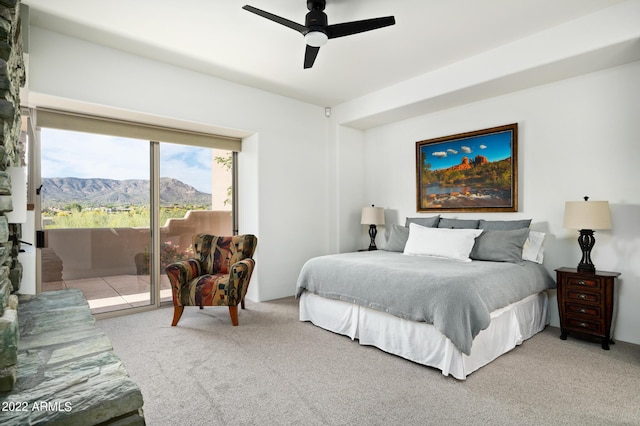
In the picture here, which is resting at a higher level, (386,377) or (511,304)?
(511,304)

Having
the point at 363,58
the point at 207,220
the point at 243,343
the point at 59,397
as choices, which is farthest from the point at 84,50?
the point at 59,397

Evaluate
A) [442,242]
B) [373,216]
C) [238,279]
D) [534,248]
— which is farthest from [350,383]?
[373,216]

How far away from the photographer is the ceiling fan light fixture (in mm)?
2613

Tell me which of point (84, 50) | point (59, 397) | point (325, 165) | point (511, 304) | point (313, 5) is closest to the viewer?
point (59, 397)

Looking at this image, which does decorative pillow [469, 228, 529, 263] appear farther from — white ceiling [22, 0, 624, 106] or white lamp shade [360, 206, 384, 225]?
white ceiling [22, 0, 624, 106]

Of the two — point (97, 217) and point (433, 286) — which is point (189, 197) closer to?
point (97, 217)

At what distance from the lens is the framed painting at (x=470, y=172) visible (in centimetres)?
395

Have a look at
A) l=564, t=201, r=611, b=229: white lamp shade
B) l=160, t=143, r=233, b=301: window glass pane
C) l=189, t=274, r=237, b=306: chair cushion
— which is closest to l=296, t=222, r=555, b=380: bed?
l=564, t=201, r=611, b=229: white lamp shade

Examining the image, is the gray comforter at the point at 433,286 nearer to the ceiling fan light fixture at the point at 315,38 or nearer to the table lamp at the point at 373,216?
the table lamp at the point at 373,216

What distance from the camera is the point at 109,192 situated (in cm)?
398

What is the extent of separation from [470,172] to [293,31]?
261cm

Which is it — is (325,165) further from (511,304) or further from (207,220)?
(511,304)

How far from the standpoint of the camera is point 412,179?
16.1ft

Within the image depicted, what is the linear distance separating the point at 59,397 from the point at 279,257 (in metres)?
3.83
